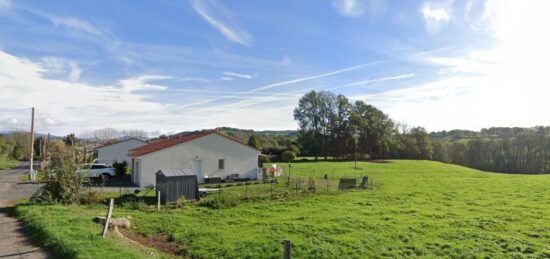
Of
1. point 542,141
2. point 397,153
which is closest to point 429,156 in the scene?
point 397,153

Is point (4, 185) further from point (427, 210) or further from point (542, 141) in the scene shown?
point (542, 141)

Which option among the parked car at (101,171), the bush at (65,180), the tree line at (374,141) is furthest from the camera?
the tree line at (374,141)

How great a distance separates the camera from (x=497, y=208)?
69.6 feet

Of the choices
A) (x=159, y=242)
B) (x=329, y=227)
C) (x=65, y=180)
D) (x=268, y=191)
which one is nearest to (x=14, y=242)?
(x=159, y=242)

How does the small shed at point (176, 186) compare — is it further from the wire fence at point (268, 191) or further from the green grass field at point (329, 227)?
the green grass field at point (329, 227)

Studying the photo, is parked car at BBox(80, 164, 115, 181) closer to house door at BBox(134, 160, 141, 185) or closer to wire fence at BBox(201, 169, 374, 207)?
house door at BBox(134, 160, 141, 185)

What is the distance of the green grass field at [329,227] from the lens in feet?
40.2

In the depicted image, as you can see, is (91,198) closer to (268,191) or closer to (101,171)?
(268,191)

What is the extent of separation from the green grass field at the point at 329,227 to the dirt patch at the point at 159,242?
295 mm

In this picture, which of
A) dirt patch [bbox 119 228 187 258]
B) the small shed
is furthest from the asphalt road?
the small shed

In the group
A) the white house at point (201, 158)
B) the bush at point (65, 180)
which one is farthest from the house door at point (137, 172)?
the bush at point (65, 180)

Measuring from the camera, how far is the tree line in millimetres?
77000

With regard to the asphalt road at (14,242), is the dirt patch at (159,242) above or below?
below

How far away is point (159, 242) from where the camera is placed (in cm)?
1378
